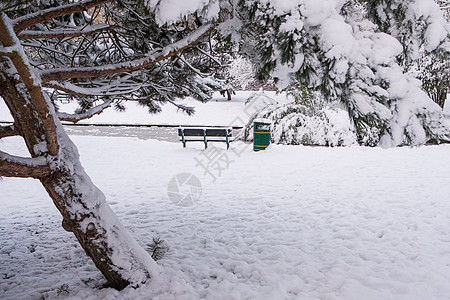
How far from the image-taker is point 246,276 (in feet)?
10.5

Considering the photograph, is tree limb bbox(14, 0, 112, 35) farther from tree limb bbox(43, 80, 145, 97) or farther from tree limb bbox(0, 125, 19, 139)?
tree limb bbox(43, 80, 145, 97)

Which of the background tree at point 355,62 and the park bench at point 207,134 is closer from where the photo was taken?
the background tree at point 355,62

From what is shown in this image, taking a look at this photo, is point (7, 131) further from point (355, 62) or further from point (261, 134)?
point (261, 134)

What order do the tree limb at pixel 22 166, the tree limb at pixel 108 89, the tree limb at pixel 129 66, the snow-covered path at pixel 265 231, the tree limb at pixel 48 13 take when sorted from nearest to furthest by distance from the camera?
the tree limb at pixel 22 166, the tree limb at pixel 48 13, the tree limb at pixel 129 66, the snow-covered path at pixel 265 231, the tree limb at pixel 108 89

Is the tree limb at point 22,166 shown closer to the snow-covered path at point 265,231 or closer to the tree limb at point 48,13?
the tree limb at point 48,13

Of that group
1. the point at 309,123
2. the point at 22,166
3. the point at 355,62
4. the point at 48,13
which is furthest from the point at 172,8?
→ the point at 309,123

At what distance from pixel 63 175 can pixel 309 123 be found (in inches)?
380

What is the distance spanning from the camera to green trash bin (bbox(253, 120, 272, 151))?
9.56m

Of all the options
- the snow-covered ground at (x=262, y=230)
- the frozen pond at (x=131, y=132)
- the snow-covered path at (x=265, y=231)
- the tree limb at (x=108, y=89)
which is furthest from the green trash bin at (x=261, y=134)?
the tree limb at (x=108, y=89)

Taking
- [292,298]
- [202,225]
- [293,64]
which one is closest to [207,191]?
[202,225]

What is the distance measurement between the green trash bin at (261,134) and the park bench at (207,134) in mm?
845

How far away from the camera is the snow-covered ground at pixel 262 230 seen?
2967 millimetres

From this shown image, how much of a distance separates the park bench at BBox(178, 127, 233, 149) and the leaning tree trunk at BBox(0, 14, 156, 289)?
715 cm

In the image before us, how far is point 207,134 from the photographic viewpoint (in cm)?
988
